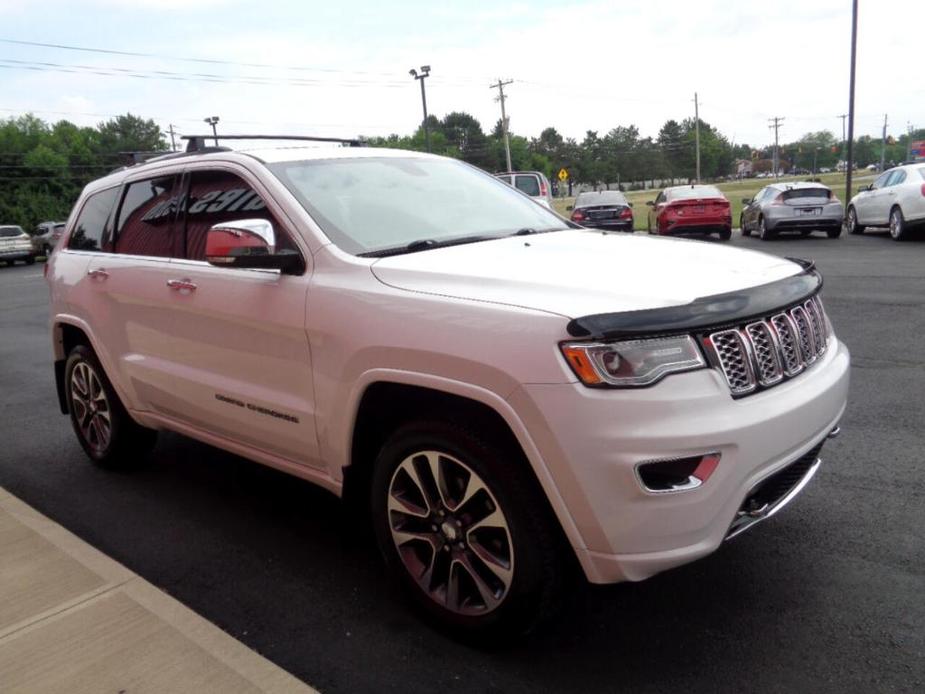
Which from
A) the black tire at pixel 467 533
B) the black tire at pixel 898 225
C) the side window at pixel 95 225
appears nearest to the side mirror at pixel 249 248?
the black tire at pixel 467 533

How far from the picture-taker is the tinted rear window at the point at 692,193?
67.5ft

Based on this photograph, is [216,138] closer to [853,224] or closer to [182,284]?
[182,284]

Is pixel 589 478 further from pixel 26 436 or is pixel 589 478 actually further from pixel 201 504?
pixel 26 436

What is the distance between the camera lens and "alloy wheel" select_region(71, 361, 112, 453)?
5027 mm

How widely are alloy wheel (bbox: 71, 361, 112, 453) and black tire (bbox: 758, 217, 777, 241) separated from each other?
57.8 feet

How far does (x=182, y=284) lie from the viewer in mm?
4020

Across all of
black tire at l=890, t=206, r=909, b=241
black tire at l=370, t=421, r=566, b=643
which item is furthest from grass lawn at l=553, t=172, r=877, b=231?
black tire at l=370, t=421, r=566, b=643

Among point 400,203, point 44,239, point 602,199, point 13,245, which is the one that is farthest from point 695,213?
point 44,239

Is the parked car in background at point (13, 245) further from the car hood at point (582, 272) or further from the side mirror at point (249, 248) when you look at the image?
the car hood at point (582, 272)

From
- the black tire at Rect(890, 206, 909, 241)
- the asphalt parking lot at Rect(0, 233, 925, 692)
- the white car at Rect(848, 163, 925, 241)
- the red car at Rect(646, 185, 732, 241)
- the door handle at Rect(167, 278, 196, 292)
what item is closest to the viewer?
the asphalt parking lot at Rect(0, 233, 925, 692)

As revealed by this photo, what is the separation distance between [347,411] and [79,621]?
1.36 m

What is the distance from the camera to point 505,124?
60.3 m

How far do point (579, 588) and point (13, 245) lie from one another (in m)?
38.6

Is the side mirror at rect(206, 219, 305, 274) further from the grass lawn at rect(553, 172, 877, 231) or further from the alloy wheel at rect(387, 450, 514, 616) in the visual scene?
the grass lawn at rect(553, 172, 877, 231)
